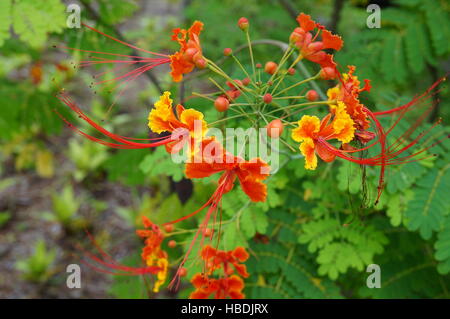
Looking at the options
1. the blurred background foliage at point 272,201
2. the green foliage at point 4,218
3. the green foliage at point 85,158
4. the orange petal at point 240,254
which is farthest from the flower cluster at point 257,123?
the green foliage at point 85,158

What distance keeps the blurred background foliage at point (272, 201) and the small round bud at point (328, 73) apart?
43 centimetres

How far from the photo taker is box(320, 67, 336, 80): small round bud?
1547 mm

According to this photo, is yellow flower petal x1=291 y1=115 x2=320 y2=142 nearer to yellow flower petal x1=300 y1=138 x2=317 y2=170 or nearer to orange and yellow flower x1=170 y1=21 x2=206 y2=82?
yellow flower petal x1=300 y1=138 x2=317 y2=170

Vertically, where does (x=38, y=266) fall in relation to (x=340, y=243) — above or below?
above

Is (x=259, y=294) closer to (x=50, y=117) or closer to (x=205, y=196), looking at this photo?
(x=205, y=196)

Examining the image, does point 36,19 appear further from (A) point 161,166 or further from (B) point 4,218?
(B) point 4,218

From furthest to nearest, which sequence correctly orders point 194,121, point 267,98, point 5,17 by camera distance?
point 5,17 → point 267,98 → point 194,121

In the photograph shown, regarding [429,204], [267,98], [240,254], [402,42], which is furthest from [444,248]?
[402,42]

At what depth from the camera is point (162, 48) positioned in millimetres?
3924

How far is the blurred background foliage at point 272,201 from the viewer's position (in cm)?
212

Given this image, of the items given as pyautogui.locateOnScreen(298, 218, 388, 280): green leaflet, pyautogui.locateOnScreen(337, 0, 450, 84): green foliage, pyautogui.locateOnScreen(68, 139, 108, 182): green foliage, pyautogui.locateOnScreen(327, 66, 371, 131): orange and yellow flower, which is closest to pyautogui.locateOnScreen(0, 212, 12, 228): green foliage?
pyautogui.locateOnScreen(68, 139, 108, 182): green foliage

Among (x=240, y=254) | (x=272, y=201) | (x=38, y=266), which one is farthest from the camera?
(x=38, y=266)

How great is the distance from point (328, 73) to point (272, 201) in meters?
0.78

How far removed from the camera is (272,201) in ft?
7.00
